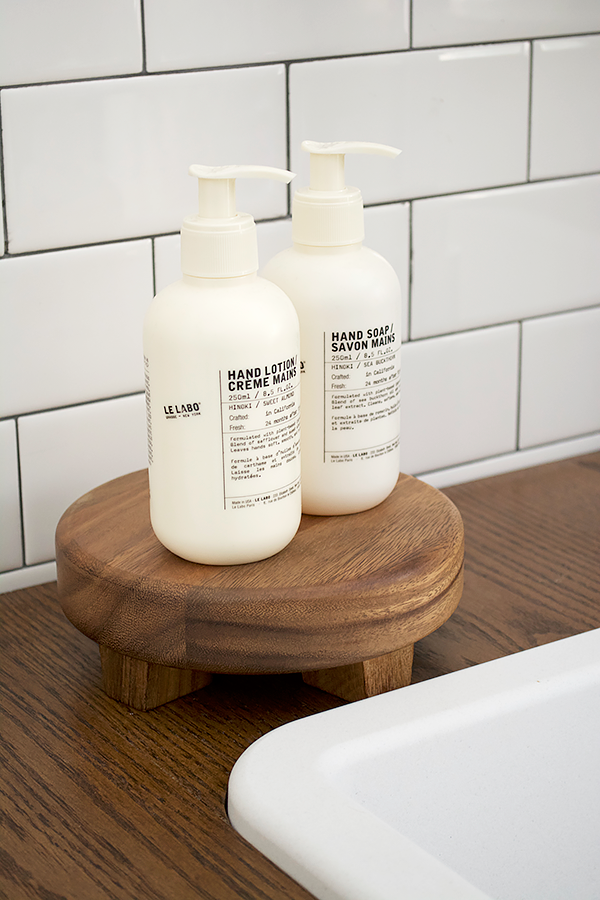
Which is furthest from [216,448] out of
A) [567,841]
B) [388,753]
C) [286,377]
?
[567,841]

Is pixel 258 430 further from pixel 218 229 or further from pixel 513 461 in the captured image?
pixel 513 461

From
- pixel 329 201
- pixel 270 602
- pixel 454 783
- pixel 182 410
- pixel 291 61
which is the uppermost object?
pixel 291 61

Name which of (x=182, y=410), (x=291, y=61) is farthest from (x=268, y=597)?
(x=291, y=61)

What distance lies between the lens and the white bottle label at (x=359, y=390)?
1.92 ft

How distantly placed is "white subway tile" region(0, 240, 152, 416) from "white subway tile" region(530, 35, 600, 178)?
1.28ft

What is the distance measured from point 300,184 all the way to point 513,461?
14.1 inches

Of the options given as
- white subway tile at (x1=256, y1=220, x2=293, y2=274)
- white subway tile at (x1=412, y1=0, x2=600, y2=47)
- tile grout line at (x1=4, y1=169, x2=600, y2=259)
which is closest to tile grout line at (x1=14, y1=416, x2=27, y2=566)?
tile grout line at (x1=4, y1=169, x2=600, y2=259)

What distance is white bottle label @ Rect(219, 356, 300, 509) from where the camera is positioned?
1.71 ft

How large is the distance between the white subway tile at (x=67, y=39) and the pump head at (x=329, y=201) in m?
0.20

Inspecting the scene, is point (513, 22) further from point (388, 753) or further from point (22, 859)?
point (22, 859)

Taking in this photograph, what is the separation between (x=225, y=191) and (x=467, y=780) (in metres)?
0.34

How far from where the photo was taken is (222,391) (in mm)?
518

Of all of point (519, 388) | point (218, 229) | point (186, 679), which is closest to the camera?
point (218, 229)

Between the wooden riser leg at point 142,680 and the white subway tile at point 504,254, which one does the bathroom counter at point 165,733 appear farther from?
the white subway tile at point 504,254
